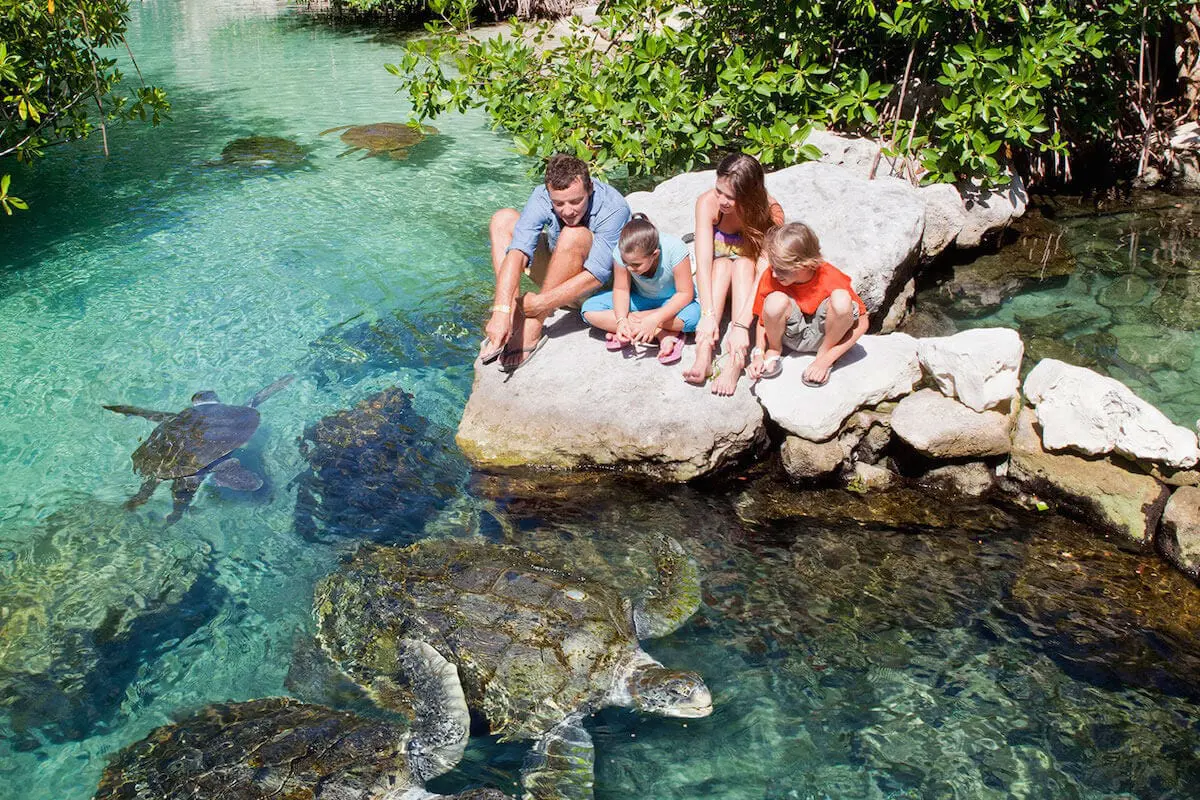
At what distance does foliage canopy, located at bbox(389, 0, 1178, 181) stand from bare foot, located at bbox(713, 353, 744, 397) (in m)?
2.83

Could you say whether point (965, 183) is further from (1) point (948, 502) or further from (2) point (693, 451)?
(2) point (693, 451)

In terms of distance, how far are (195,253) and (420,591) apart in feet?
18.5

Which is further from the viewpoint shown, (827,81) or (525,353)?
(827,81)

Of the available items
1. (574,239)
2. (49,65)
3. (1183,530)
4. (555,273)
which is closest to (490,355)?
(555,273)

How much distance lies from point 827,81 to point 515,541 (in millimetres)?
5661

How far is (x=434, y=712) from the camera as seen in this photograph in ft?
10.6

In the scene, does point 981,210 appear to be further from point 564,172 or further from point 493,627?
point 493,627

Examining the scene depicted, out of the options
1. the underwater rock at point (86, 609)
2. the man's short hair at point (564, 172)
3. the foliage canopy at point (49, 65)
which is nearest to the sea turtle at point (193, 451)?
the underwater rock at point (86, 609)

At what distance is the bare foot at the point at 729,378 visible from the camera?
4781 mm

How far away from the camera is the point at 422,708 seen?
10.7ft

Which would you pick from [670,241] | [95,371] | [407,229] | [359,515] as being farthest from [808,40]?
[95,371]

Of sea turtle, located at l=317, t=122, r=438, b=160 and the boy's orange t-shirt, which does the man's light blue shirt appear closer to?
the boy's orange t-shirt

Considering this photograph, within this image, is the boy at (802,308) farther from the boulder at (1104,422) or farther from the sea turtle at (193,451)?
the sea turtle at (193,451)

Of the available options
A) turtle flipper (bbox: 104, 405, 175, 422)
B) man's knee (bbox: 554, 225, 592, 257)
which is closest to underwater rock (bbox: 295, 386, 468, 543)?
turtle flipper (bbox: 104, 405, 175, 422)
